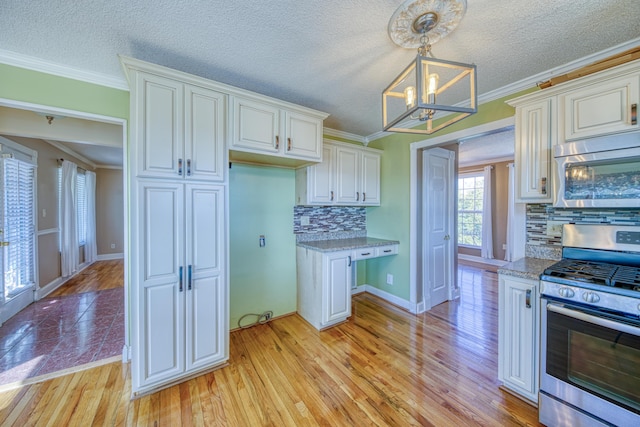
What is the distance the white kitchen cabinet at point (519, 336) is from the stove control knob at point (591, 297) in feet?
0.86

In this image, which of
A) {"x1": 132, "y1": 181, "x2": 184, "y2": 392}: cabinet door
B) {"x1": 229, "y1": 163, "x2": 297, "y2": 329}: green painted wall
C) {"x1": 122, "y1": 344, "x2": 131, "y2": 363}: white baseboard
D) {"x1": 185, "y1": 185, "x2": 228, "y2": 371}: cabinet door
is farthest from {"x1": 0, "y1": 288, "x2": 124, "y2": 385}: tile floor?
{"x1": 229, "y1": 163, "x2": 297, "y2": 329}: green painted wall

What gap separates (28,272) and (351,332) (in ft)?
14.8

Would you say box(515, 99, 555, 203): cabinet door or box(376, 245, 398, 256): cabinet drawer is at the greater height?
box(515, 99, 555, 203): cabinet door

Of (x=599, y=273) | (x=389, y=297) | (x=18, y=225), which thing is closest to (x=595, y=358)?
(x=599, y=273)

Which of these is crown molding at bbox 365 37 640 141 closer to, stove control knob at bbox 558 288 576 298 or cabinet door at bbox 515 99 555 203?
cabinet door at bbox 515 99 555 203

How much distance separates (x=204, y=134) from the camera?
195cm

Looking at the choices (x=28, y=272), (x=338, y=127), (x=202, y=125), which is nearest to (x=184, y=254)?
(x=202, y=125)

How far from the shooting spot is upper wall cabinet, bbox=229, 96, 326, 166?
2129 millimetres

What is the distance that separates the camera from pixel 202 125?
76.5 inches

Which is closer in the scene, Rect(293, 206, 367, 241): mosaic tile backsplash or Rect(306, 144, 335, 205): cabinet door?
Rect(306, 144, 335, 205): cabinet door

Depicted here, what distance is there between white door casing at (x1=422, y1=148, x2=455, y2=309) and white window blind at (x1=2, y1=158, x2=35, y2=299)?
207 inches

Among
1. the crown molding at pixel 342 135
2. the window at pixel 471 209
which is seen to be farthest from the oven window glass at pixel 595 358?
the window at pixel 471 209

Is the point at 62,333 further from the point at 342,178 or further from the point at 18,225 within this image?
the point at 342,178

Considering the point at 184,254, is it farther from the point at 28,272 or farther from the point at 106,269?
the point at 106,269
